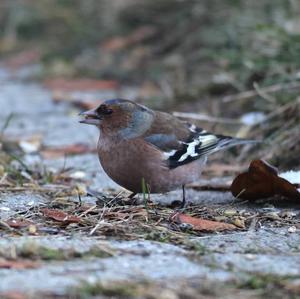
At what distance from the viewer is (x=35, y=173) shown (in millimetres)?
5129

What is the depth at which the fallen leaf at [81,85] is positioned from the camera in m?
8.49

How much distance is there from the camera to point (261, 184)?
4328 mm

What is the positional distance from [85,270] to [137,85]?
5857mm

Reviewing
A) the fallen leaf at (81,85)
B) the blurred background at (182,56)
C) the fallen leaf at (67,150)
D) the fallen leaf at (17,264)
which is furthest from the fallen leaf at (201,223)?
the fallen leaf at (81,85)

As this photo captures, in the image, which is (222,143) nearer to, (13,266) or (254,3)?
(13,266)

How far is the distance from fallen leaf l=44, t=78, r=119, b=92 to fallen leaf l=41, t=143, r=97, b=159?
7.49 ft

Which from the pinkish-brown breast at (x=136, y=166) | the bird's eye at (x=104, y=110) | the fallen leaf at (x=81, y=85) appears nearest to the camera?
the pinkish-brown breast at (x=136, y=166)

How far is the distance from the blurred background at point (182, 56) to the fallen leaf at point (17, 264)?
263cm

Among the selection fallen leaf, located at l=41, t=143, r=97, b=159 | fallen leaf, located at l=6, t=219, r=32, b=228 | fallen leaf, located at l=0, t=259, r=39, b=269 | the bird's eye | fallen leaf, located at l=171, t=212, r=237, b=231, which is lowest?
fallen leaf, located at l=41, t=143, r=97, b=159

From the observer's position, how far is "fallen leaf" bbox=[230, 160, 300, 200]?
4.23 metres

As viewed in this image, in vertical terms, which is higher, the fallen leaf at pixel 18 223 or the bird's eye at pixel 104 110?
the bird's eye at pixel 104 110

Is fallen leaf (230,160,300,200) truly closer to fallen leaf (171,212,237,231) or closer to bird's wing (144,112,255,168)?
bird's wing (144,112,255,168)

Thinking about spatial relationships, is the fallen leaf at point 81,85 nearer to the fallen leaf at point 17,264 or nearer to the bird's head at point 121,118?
the bird's head at point 121,118

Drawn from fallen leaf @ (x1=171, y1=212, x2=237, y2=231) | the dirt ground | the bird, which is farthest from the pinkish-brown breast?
fallen leaf @ (x1=171, y1=212, x2=237, y2=231)
